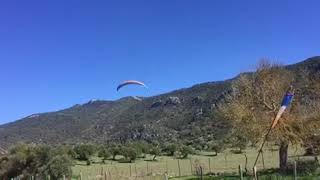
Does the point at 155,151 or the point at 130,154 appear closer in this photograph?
the point at 130,154

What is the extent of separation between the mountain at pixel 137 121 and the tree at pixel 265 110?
Answer: 50026mm

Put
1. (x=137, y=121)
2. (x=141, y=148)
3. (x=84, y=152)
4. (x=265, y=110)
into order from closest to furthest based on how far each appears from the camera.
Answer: (x=265, y=110), (x=84, y=152), (x=141, y=148), (x=137, y=121)

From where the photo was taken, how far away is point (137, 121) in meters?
146

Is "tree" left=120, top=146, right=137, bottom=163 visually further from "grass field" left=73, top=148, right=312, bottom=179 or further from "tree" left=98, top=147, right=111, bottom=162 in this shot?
"tree" left=98, top=147, right=111, bottom=162

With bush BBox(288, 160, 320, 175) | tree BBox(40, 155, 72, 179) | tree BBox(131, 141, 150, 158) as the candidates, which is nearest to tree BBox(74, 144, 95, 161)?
tree BBox(131, 141, 150, 158)

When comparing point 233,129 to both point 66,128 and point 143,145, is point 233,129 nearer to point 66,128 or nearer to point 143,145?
point 143,145

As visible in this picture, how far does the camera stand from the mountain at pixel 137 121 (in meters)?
119

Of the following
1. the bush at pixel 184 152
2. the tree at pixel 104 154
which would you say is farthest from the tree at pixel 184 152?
the tree at pixel 104 154

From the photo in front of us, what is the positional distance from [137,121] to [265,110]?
100945 mm

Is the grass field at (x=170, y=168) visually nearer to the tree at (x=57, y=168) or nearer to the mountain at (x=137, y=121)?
the tree at (x=57, y=168)

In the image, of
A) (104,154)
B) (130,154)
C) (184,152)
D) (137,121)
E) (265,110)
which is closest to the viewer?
(265,110)

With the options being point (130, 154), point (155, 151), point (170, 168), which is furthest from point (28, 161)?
point (155, 151)

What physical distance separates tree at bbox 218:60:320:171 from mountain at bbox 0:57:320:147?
50.0 metres

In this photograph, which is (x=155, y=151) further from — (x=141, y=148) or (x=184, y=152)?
(x=184, y=152)
